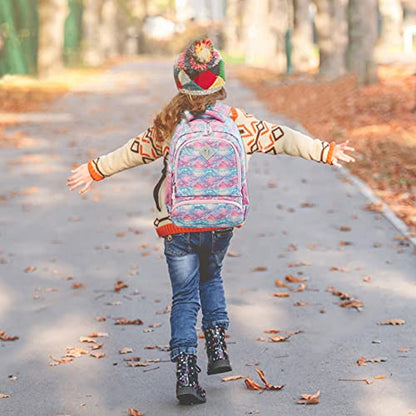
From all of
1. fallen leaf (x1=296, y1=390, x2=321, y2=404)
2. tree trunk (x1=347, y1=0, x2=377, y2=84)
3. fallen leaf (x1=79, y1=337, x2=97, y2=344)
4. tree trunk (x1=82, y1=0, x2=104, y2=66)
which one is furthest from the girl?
tree trunk (x1=82, y1=0, x2=104, y2=66)

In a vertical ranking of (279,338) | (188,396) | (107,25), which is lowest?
(107,25)

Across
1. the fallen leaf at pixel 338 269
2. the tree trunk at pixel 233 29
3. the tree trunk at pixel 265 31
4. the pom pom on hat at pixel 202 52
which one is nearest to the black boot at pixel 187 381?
→ the pom pom on hat at pixel 202 52

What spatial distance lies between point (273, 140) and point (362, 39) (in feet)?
59.7

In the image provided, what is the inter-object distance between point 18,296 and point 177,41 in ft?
214

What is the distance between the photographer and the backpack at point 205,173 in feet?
16.8

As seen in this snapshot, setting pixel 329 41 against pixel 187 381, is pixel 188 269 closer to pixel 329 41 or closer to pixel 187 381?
pixel 187 381

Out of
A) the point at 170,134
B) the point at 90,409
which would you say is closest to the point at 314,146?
the point at 170,134

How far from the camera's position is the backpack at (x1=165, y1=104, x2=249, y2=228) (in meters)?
5.13

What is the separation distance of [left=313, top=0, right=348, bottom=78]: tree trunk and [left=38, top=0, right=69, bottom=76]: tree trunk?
7.65m

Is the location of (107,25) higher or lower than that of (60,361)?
lower

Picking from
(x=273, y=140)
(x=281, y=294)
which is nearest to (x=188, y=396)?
(x=273, y=140)

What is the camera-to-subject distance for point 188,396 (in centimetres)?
529

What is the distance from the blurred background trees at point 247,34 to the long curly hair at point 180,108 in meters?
16.9

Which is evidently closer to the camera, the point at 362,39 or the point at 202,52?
the point at 202,52
